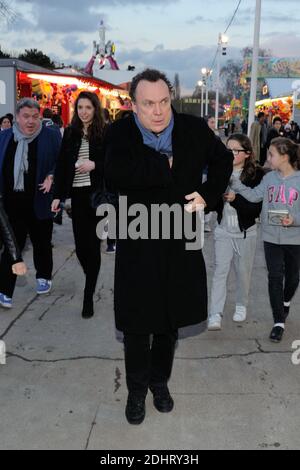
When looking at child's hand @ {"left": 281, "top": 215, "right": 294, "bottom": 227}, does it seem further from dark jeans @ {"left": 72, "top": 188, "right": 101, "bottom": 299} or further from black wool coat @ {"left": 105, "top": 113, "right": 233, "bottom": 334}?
dark jeans @ {"left": 72, "top": 188, "right": 101, "bottom": 299}

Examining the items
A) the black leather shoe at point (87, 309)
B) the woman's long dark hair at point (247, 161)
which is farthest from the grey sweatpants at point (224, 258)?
the black leather shoe at point (87, 309)

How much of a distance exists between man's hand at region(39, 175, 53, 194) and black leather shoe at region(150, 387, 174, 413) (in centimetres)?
251

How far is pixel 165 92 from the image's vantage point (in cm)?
269

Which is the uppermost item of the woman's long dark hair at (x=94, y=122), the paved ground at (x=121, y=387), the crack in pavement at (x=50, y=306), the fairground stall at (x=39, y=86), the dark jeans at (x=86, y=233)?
the fairground stall at (x=39, y=86)

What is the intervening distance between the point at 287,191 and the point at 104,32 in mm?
48772

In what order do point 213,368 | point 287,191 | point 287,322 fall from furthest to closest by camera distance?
point 287,322
point 287,191
point 213,368

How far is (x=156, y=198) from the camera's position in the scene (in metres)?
2.76

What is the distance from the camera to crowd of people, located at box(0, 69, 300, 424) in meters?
2.74

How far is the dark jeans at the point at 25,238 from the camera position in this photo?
4.83 meters

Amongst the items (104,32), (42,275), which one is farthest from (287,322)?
(104,32)

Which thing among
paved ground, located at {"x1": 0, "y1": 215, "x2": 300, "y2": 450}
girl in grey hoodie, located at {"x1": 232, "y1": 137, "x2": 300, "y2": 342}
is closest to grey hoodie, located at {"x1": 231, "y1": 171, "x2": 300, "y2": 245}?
girl in grey hoodie, located at {"x1": 232, "y1": 137, "x2": 300, "y2": 342}

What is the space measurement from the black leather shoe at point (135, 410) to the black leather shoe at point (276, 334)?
155 centimetres

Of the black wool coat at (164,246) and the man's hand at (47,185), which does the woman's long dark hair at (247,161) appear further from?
the man's hand at (47,185)
